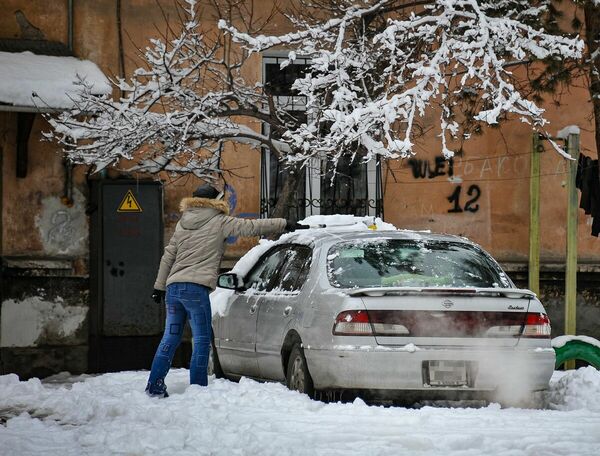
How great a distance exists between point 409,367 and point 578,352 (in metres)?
5.37

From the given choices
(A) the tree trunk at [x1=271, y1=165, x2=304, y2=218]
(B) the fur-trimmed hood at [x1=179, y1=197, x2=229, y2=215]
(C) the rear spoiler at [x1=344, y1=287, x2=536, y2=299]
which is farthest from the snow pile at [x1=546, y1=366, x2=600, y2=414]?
(A) the tree trunk at [x1=271, y1=165, x2=304, y2=218]

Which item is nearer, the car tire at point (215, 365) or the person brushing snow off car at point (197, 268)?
the person brushing snow off car at point (197, 268)

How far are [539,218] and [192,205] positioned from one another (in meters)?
7.71

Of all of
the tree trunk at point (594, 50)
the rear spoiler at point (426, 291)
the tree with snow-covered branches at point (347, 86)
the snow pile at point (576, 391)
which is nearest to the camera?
the rear spoiler at point (426, 291)

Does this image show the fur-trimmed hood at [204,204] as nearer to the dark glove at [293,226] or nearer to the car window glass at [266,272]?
the dark glove at [293,226]

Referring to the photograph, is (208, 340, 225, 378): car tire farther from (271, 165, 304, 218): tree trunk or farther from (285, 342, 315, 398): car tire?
(271, 165, 304, 218): tree trunk

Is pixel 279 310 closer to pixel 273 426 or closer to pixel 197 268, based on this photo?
pixel 197 268

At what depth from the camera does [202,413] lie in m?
7.86

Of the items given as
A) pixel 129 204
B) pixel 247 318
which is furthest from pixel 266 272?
pixel 129 204

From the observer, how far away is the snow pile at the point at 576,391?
9.06 meters

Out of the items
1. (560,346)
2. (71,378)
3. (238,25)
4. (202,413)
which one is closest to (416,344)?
(202,413)

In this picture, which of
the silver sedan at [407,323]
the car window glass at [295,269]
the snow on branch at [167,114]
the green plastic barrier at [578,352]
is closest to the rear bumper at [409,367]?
the silver sedan at [407,323]

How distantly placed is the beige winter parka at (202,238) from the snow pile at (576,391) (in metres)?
2.49

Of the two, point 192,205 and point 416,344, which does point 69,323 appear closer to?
point 192,205
